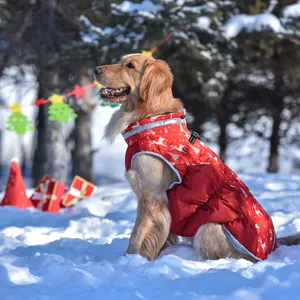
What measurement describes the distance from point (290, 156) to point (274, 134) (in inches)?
98.1

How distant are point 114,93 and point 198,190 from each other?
44.0 inches

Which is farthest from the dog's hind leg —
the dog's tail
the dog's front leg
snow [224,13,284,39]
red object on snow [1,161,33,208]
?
snow [224,13,284,39]

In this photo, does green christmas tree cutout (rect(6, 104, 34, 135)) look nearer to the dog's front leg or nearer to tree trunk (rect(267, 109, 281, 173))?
the dog's front leg

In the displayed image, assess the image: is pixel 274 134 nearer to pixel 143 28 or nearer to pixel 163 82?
pixel 143 28

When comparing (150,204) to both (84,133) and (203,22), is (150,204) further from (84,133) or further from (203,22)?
(84,133)

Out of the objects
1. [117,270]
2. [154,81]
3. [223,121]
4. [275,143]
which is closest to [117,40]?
[154,81]

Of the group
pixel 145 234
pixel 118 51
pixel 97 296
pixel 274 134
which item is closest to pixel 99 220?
pixel 145 234

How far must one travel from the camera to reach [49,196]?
23.9 ft

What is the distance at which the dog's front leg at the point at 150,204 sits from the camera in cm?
385

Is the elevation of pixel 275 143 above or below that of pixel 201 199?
below

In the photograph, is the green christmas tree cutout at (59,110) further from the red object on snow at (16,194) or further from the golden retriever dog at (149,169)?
the golden retriever dog at (149,169)

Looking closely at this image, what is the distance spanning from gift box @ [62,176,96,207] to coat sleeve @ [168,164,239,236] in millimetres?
3813

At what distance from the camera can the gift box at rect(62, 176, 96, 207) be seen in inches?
293

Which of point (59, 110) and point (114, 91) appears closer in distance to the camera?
point (114, 91)
